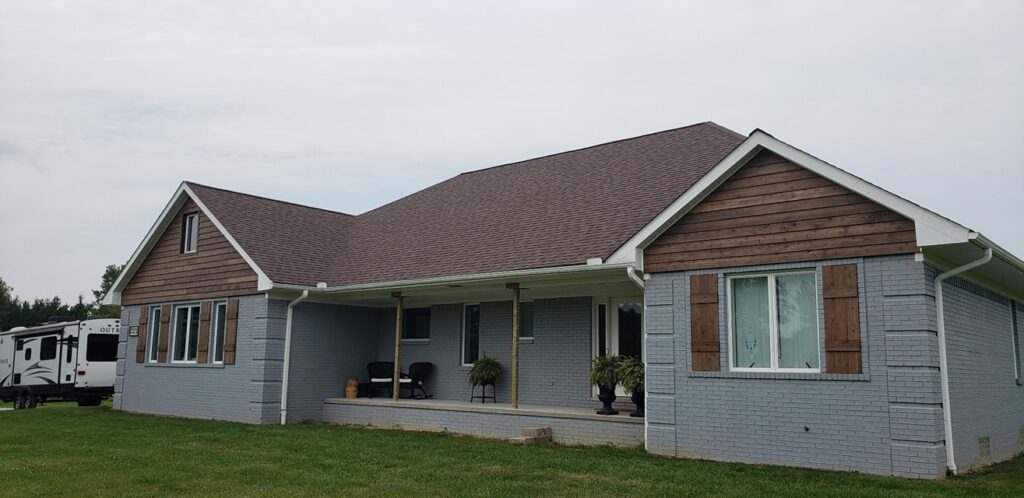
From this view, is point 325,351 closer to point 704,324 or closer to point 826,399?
point 704,324

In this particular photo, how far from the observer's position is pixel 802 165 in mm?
10094

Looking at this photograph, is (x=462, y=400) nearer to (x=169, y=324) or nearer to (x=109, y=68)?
(x=169, y=324)

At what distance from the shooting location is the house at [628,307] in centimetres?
950

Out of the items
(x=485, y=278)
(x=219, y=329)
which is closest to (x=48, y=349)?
(x=219, y=329)

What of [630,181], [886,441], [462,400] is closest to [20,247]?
[462,400]

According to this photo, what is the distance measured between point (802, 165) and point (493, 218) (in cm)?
799

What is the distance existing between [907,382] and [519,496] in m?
4.67

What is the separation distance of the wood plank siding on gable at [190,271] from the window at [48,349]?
15.4ft

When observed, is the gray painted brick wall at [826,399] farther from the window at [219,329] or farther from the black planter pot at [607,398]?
the window at [219,329]

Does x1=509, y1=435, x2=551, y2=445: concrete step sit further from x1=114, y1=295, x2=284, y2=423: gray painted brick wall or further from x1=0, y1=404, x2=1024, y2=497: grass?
x1=114, y1=295, x2=284, y2=423: gray painted brick wall

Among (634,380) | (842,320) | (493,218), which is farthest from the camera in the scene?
(493,218)

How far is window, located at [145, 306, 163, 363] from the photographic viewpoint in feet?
63.7

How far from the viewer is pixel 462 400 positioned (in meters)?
16.5

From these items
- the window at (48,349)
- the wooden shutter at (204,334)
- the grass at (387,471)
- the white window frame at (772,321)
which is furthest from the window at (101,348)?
the white window frame at (772,321)
